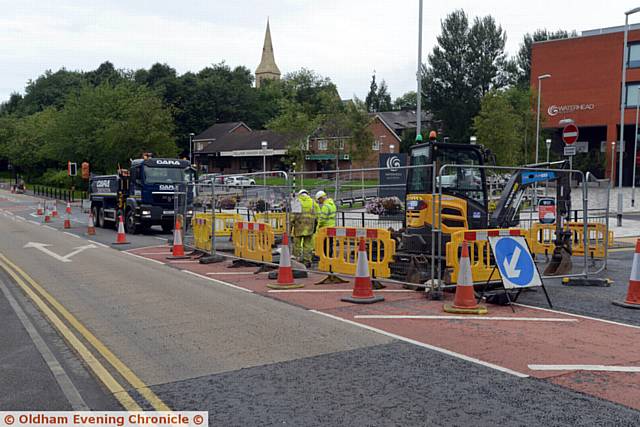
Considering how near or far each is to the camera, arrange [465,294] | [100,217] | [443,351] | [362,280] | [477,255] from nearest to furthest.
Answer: [443,351] < [465,294] < [362,280] < [477,255] < [100,217]

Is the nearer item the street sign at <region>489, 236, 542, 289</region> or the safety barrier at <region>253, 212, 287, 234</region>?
the street sign at <region>489, 236, 542, 289</region>

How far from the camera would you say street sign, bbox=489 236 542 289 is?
365 inches

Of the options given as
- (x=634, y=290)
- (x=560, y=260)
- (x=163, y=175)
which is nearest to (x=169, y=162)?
(x=163, y=175)

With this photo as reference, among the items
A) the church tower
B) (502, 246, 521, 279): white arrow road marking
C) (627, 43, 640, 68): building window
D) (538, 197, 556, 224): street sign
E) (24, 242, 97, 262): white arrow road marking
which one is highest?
the church tower

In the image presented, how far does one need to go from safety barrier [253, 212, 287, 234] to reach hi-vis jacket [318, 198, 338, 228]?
41.2 inches

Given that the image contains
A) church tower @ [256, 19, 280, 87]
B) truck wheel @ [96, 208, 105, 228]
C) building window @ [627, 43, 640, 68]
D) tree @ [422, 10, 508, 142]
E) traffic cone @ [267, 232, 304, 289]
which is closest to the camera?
traffic cone @ [267, 232, 304, 289]

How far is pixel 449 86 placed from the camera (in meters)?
73.6

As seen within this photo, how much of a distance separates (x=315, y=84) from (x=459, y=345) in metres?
113

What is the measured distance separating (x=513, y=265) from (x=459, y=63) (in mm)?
68582

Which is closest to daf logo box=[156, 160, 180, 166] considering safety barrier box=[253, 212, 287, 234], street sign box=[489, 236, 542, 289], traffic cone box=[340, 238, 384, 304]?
safety barrier box=[253, 212, 287, 234]

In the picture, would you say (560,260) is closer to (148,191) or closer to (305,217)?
(305,217)

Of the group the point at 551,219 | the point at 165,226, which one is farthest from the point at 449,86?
the point at 551,219

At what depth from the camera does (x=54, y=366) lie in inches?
257

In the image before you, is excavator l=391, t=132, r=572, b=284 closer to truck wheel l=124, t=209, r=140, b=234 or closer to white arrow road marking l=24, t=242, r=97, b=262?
white arrow road marking l=24, t=242, r=97, b=262
